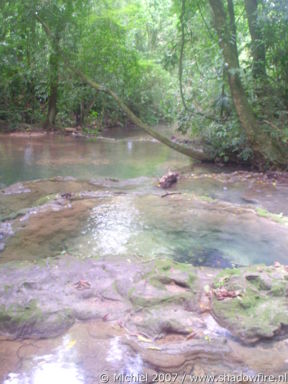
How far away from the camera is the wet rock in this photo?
11.4 feet

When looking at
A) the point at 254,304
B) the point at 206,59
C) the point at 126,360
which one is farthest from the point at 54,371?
the point at 206,59

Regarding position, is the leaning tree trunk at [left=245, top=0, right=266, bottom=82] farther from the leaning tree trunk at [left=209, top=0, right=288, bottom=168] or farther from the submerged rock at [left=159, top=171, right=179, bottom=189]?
the submerged rock at [left=159, top=171, right=179, bottom=189]

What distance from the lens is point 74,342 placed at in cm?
333

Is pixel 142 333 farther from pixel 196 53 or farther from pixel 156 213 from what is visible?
pixel 196 53

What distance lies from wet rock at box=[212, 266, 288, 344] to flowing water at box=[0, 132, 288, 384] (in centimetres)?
21

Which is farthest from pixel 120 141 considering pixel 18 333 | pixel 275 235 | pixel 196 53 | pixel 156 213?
pixel 18 333

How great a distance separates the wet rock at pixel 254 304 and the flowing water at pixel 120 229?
212mm

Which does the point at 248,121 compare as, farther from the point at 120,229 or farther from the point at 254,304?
the point at 254,304

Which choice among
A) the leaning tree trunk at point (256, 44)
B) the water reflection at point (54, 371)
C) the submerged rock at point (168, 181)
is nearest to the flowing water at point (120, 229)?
the water reflection at point (54, 371)

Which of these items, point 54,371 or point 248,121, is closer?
point 54,371

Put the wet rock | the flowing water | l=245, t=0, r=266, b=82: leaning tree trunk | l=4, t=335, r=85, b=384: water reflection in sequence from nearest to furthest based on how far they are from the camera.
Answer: l=4, t=335, r=85, b=384: water reflection
the flowing water
the wet rock
l=245, t=0, r=266, b=82: leaning tree trunk

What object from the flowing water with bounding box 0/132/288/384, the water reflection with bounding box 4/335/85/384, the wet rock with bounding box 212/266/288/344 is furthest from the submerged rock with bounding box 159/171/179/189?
the water reflection with bounding box 4/335/85/384

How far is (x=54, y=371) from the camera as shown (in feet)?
9.84

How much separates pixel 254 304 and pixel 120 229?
2.77 metres
